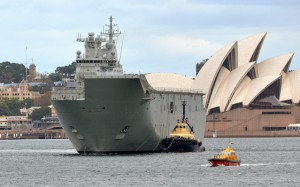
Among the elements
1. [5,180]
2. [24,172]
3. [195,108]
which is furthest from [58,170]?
[195,108]

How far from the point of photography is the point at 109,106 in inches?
3526

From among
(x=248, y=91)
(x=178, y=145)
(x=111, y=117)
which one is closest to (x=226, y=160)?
(x=111, y=117)

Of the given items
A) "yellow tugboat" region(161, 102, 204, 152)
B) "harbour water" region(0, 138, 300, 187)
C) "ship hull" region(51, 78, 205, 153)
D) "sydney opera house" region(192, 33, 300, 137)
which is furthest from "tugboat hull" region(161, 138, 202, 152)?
"sydney opera house" region(192, 33, 300, 137)

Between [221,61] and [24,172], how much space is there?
8680 centimetres

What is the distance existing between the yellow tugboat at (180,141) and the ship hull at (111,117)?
234cm

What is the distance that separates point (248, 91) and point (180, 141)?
243 feet

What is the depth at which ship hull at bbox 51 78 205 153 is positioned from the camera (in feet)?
292

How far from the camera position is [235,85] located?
164875mm

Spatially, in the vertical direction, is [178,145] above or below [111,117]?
below

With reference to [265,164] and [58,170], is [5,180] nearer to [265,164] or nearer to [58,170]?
[58,170]

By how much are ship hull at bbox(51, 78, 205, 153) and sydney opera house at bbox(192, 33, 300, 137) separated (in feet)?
228

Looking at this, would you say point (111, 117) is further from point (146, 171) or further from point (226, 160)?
point (146, 171)

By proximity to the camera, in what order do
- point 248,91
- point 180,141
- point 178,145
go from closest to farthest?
point 180,141, point 178,145, point 248,91

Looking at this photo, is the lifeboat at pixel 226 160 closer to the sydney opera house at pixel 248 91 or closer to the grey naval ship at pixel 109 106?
the grey naval ship at pixel 109 106
